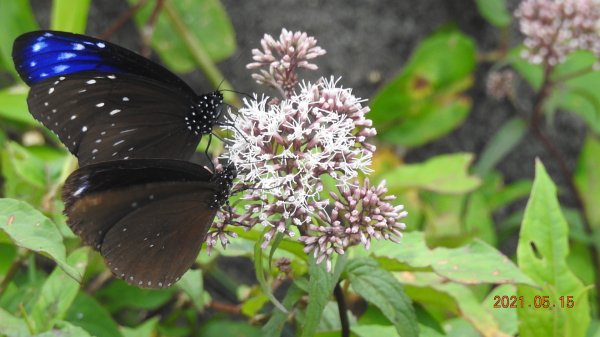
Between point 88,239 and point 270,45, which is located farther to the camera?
point 270,45

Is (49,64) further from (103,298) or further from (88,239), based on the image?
(103,298)

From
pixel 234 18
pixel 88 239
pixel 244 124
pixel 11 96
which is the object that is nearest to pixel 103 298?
pixel 11 96

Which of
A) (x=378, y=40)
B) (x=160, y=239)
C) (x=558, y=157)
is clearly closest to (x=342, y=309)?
(x=160, y=239)

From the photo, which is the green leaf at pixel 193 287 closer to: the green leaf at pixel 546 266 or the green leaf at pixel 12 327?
the green leaf at pixel 12 327

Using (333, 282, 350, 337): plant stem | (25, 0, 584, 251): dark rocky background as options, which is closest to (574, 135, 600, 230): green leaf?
(25, 0, 584, 251): dark rocky background

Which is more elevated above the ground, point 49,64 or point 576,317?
point 49,64
